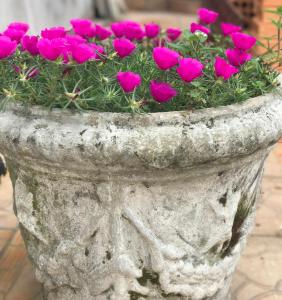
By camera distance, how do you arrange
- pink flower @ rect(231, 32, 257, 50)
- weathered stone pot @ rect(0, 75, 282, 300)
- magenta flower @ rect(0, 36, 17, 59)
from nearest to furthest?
weathered stone pot @ rect(0, 75, 282, 300) < magenta flower @ rect(0, 36, 17, 59) < pink flower @ rect(231, 32, 257, 50)

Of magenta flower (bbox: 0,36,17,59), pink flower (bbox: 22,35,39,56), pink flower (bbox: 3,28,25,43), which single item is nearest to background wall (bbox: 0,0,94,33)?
pink flower (bbox: 3,28,25,43)

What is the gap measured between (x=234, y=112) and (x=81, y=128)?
45 cm

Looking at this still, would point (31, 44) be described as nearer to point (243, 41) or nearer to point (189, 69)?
point (189, 69)

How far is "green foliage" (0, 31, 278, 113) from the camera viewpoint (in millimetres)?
1530

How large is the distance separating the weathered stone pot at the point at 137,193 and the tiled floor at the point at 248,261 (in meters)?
0.43

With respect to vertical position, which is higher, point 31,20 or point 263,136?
point 263,136

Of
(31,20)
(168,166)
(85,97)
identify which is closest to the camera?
(168,166)

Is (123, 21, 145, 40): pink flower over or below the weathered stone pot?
over

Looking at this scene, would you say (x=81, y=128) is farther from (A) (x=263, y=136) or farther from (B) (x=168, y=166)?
(A) (x=263, y=136)

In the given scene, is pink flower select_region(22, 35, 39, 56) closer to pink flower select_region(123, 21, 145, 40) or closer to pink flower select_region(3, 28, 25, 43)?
pink flower select_region(3, 28, 25, 43)

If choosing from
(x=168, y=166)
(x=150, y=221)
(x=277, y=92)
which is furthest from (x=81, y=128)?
(x=277, y=92)

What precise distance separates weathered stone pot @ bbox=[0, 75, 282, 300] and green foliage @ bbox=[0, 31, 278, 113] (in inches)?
2.2

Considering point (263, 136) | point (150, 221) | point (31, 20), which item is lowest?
point (31, 20)

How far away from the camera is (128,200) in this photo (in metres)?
1.58
